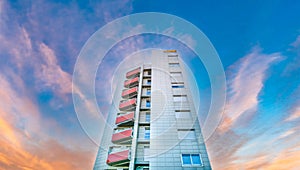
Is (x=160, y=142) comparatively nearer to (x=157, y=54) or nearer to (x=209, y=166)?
(x=209, y=166)

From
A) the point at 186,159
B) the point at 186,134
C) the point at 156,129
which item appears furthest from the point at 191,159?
the point at 156,129

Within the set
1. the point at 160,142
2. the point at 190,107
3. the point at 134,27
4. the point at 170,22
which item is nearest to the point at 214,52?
the point at 170,22

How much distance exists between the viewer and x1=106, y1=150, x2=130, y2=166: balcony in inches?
426

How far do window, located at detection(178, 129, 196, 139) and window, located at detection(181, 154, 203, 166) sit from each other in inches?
56.5

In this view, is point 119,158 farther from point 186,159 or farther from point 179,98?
point 179,98

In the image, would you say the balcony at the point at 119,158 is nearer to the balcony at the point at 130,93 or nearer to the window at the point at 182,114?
the window at the point at 182,114

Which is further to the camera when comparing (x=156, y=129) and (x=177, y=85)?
(x=177, y=85)

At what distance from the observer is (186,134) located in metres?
11.6

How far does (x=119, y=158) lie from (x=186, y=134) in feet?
17.6

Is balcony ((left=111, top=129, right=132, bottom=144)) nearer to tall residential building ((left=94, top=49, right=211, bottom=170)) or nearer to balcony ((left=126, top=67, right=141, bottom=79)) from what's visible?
tall residential building ((left=94, top=49, right=211, bottom=170))

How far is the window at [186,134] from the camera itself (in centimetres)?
1147

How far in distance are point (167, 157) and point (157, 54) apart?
14167mm

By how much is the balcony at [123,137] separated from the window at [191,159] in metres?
4.39

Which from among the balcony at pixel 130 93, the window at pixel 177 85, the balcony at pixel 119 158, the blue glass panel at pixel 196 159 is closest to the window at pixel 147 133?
A: the balcony at pixel 119 158
